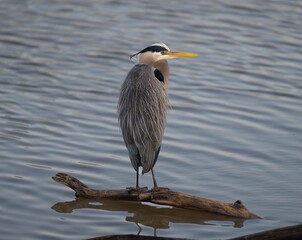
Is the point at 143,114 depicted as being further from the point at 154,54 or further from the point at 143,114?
the point at 154,54

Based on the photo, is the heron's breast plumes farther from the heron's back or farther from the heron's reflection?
the heron's reflection

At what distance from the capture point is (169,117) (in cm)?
1021

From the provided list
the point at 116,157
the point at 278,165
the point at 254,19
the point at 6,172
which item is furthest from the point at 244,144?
the point at 254,19

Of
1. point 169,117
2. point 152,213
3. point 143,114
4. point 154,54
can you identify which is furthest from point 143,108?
point 169,117

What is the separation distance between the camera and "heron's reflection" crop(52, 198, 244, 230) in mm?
7020

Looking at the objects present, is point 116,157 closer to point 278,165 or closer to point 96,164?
point 96,164

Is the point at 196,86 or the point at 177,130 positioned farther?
Answer: the point at 196,86

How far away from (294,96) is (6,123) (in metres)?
4.40

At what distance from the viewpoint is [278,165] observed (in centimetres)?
860

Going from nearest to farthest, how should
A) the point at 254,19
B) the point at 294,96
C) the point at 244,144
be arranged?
the point at 244,144, the point at 294,96, the point at 254,19

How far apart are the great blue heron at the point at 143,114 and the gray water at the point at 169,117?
0.53 metres

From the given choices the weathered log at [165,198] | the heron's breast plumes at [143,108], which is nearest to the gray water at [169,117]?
the weathered log at [165,198]

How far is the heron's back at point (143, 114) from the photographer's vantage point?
24.4 feet

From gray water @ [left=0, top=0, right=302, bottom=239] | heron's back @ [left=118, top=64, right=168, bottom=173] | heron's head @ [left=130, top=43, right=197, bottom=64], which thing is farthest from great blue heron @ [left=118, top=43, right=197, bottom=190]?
gray water @ [left=0, top=0, right=302, bottom=239]
